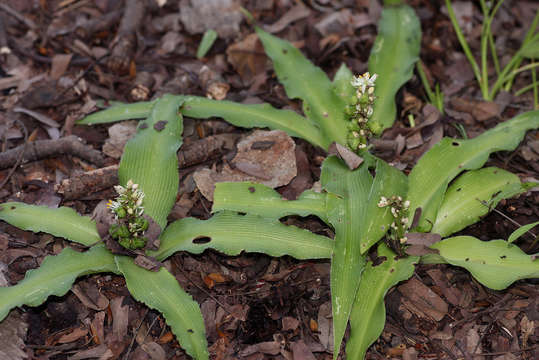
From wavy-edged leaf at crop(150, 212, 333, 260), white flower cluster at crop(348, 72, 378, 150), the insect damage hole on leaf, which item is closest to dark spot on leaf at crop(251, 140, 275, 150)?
white flower cluster at crop(348, 72, 378, 150)

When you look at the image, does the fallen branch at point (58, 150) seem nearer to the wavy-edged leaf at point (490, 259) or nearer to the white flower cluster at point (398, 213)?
the white flower cluster at point (398, 213)

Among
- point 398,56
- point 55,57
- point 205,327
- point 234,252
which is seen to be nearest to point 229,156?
point 234,252

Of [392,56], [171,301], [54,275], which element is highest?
[392,56]

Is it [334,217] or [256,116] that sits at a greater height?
[256,116]

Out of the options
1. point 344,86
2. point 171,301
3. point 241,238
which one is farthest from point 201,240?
point 344,86

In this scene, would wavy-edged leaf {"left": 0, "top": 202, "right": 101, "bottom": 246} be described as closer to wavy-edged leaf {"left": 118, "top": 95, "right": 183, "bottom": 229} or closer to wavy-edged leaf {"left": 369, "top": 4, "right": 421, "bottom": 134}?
wavy-edged leaf {"left": 118, "top": 95, "right": 183, "bottom": 229}

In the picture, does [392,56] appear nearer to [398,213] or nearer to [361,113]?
[361,113]
